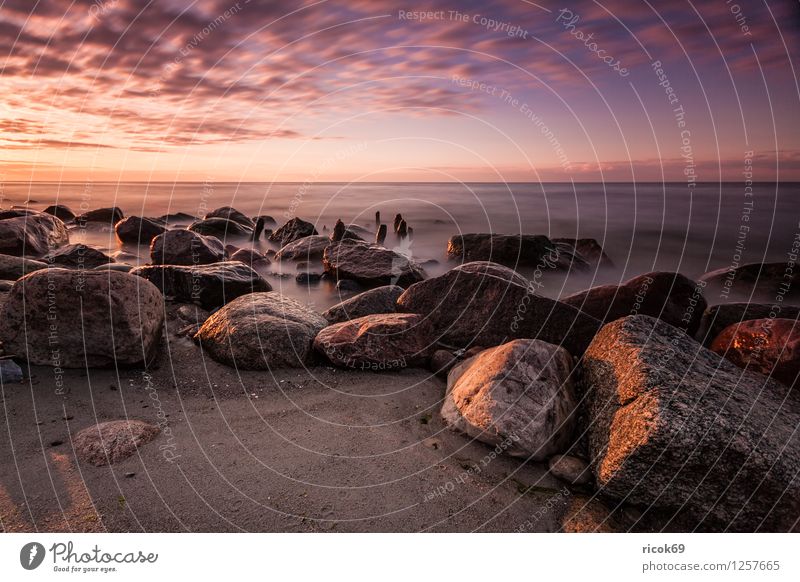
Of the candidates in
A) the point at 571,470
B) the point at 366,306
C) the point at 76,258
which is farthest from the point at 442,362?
the point at 76,258

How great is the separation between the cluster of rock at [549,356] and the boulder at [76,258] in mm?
2091

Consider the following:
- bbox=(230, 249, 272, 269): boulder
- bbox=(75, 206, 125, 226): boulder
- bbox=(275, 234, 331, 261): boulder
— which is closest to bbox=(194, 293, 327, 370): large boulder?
bbox=(230, 249, 272, 269): boulder

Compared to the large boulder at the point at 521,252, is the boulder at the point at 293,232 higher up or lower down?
lower down

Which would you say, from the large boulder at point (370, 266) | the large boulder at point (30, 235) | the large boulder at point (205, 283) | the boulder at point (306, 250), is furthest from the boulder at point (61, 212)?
the large boulder at point (370, 266)

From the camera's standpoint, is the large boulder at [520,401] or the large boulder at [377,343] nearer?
the large boulder at [520,401]

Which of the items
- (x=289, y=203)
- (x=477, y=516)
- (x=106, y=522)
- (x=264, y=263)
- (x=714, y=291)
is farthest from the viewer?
(x=289, y=203)

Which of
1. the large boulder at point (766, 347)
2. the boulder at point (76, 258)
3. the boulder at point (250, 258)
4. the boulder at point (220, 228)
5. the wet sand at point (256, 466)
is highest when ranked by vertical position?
the large boulder at point (766, 347)

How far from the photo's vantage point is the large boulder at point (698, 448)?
2.90m

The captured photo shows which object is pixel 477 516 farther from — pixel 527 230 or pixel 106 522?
pixel 527 230

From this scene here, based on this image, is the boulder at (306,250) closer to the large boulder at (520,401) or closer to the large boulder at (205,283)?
the large boulder at (205,283)

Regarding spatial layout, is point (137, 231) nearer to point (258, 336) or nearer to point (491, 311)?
point (258, 336)

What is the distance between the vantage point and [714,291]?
849 cm

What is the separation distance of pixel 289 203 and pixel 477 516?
2721 cm
